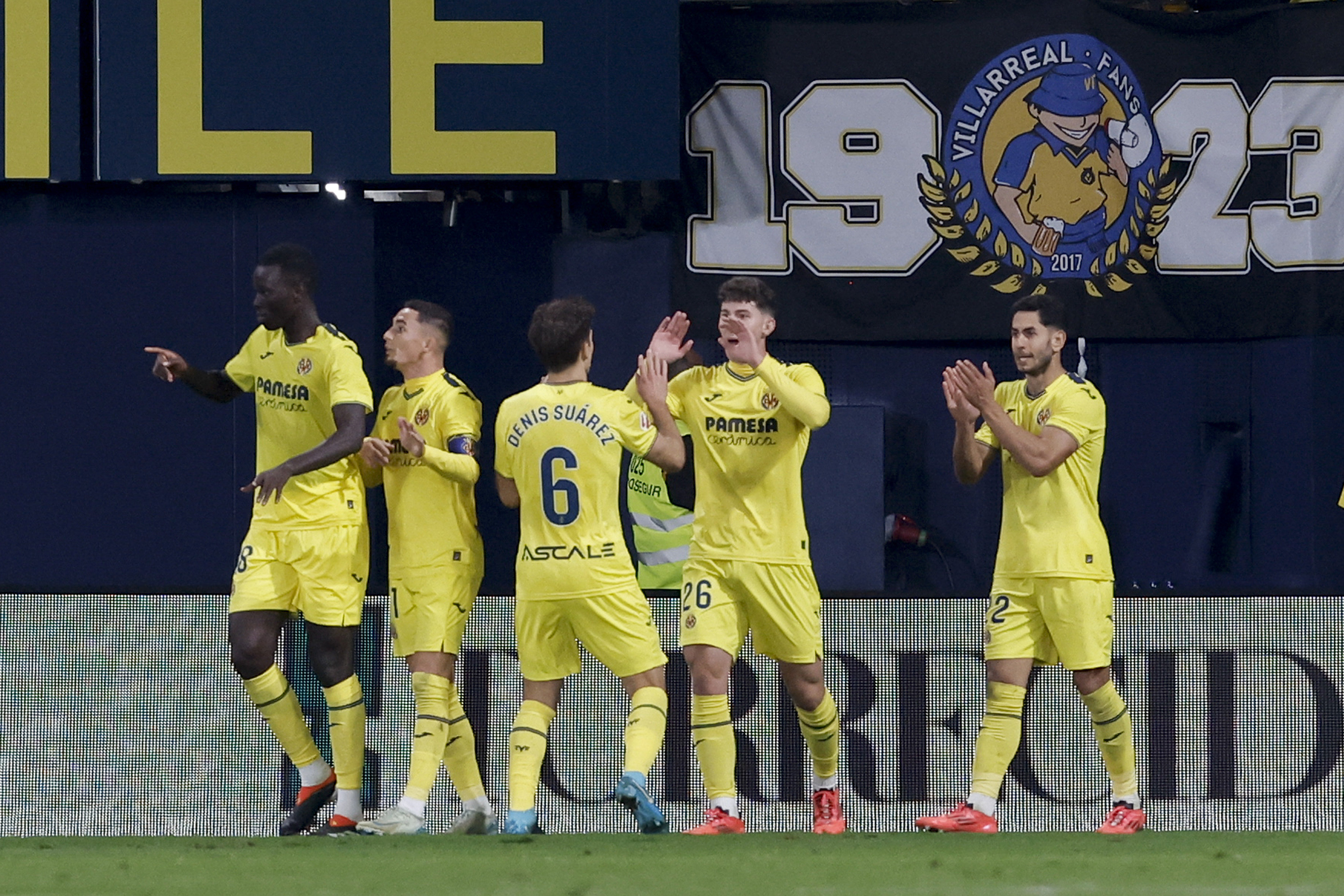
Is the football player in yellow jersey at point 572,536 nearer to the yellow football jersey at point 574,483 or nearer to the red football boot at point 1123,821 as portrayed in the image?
the yellow football jersey at point 574,483

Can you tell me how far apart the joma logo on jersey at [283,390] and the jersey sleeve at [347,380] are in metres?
0.08

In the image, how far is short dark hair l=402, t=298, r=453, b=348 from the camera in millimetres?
5996

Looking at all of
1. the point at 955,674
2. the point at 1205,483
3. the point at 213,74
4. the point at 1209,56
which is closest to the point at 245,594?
the point at 213,74

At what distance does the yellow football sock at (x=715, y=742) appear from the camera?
5.59 m

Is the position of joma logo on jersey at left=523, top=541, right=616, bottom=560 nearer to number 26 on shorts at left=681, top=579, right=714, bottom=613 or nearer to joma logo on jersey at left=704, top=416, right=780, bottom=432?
number 26 on shorts at left=681, top=579, right=714, bottom=613

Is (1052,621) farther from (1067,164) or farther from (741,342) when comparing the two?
(1067,164)

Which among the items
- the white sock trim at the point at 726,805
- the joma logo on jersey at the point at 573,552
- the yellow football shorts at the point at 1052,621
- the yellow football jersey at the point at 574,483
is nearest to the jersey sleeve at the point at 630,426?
the yellow football jersey at the point at 574,483

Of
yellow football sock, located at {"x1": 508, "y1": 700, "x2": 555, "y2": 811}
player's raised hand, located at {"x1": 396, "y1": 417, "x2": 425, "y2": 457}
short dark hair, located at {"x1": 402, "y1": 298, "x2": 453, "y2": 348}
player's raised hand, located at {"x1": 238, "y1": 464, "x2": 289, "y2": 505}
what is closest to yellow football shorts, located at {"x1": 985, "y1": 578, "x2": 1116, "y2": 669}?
yellow football sock, located at {"x1": 508, "y1": 700, "x2": 555, "y2": 811}

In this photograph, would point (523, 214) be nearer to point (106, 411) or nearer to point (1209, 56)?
point (106, 411)

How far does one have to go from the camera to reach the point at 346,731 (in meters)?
5.84

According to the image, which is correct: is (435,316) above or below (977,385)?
above

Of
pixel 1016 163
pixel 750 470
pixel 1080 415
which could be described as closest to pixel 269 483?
pixel 750 470

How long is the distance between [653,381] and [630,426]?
0.55 feet

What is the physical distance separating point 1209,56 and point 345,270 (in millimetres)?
3209
